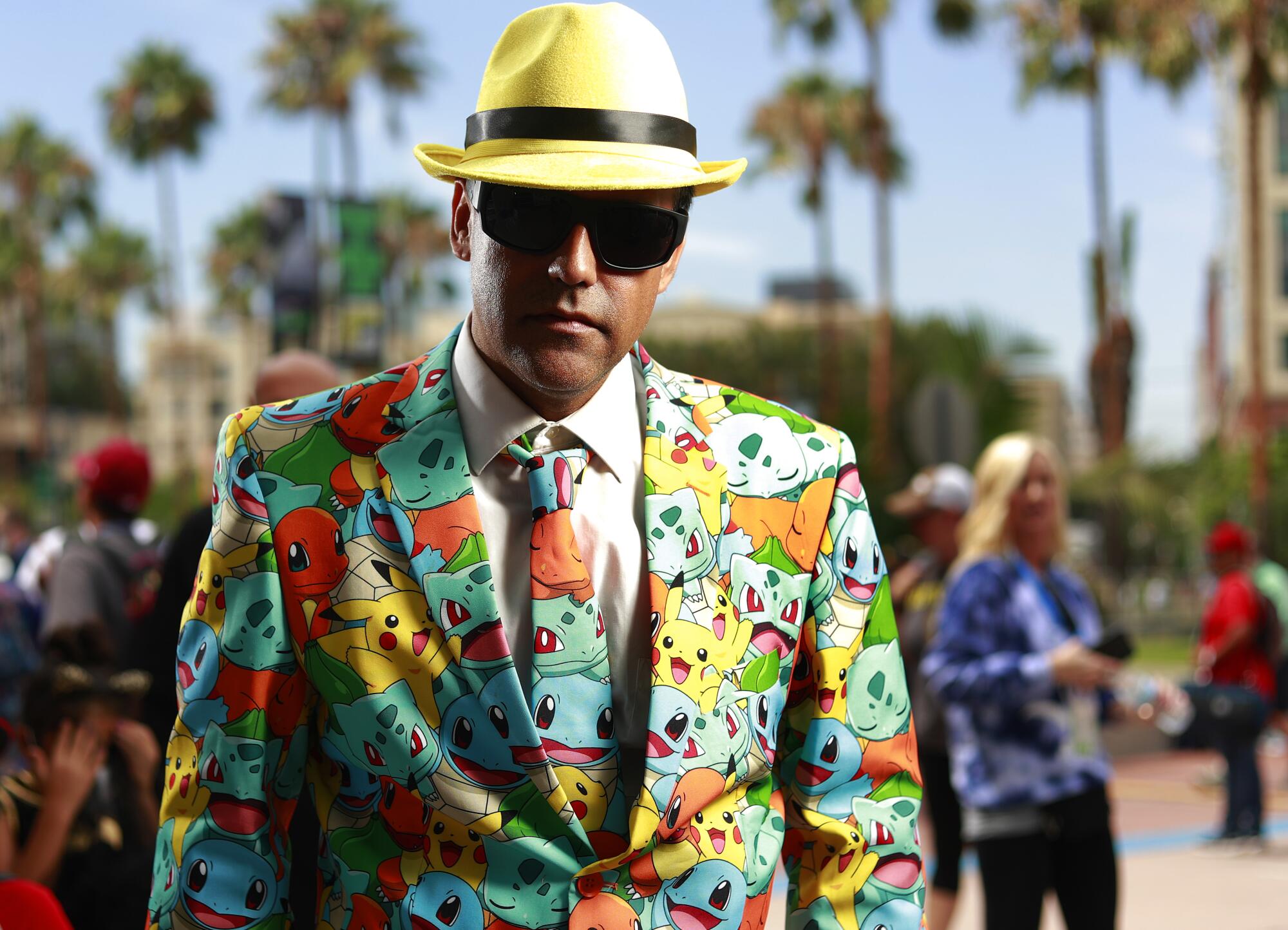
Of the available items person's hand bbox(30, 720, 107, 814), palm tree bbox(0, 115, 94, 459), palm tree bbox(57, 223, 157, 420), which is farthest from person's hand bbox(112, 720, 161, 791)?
palm tree bbox(57, 223, 157, 420)

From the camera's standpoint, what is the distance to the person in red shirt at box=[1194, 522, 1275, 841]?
9180mm

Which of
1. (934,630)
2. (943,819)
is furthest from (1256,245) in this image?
(943,819)

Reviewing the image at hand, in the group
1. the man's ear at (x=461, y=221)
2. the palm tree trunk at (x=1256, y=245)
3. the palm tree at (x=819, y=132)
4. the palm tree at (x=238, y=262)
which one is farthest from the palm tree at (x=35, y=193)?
the man's ear at (x=461, y=221)

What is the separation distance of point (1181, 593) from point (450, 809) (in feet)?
185

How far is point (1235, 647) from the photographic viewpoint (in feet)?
32.3

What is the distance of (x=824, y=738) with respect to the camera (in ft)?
6.15

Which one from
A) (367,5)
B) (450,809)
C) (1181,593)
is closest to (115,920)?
(450,809)

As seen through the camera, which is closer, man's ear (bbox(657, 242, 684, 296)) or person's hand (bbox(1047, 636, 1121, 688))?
man's ear (bbox(657, 242, 684, 296))

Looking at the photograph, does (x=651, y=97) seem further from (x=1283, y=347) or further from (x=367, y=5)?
(x=1283, y=347)

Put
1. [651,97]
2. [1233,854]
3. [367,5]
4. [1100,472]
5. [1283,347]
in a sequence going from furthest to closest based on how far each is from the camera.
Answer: [1283,347], [367,5], [1100,472], [1233,854], [651,97]

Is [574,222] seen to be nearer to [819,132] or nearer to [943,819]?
[943,819]

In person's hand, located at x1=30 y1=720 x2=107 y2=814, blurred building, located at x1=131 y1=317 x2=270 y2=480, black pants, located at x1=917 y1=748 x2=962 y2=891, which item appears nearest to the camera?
person's hand, located at x1=30 y1=720 x2=107 y2=814

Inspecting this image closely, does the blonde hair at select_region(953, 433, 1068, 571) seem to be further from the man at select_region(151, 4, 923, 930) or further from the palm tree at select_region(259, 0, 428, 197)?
the palm tree at select_region(259, 0, 428, 197)

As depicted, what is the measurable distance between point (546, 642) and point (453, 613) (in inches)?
4.4
